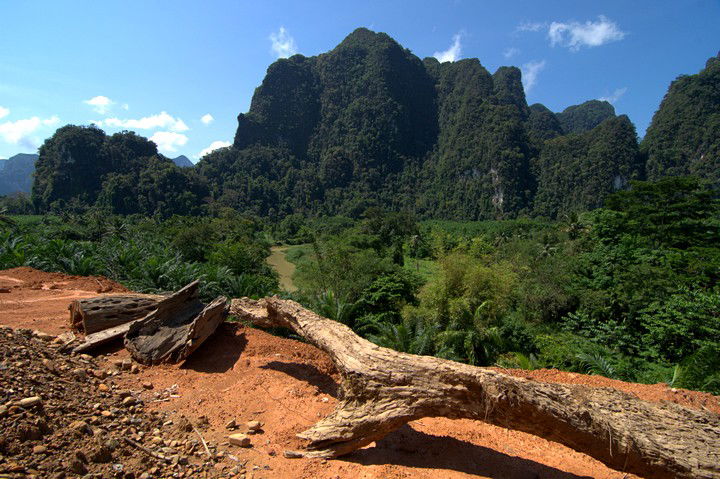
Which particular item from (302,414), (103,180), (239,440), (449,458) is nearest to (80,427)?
(239,440)

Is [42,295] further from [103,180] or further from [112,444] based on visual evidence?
[103,180]

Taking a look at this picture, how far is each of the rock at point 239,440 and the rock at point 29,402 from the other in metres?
1.66

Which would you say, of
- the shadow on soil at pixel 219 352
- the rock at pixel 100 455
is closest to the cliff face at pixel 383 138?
the shadow on soil at pixel 219 352

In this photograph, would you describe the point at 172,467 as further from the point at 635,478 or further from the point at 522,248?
the point at 522,248

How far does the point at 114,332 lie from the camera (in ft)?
17.4

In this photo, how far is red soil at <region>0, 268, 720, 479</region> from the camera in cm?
325

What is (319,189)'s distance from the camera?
372ft

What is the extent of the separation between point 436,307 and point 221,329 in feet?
41.7

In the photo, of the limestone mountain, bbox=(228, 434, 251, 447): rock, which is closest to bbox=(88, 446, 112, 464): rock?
bbox=(228, 434, 251, 447): rock

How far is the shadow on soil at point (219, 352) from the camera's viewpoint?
201 inches

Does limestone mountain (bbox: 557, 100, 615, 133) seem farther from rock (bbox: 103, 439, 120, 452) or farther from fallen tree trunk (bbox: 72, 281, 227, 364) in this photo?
rock (bbox: 103, 439, 120, 452)

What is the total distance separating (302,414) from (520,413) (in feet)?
7.71

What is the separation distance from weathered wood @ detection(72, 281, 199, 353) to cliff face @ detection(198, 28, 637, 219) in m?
90.4

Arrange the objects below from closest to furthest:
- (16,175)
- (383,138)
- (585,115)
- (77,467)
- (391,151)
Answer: (77,467), (391,151), (383,138), (16,175), (585,115)
